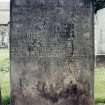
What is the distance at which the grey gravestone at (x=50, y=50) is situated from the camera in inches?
277

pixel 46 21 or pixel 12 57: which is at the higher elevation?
pixel 46 21

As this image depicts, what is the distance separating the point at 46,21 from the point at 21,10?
45cm

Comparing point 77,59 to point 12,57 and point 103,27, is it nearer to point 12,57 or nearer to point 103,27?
point 12,57

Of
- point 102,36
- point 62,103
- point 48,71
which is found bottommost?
point 62,103

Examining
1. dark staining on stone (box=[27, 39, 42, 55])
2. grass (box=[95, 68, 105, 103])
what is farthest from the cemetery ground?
dark staining on stone (box=[27, 39, 42, 55])

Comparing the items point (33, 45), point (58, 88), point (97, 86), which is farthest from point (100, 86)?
point (33, 45)

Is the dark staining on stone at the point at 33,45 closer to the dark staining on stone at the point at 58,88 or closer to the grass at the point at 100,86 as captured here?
the dark staining on stone at the point at 58,88

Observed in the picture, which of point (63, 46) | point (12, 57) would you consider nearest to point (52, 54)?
point (63, 46)

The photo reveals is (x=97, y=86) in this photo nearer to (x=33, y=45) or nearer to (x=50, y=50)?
(x=50, y=50)

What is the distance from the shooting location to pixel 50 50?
7148 millimetres

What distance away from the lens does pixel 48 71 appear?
282 inches

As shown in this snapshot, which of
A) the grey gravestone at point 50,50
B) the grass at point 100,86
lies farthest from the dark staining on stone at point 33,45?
the grass at point 100,86

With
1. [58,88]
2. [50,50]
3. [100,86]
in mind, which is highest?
[50,50]

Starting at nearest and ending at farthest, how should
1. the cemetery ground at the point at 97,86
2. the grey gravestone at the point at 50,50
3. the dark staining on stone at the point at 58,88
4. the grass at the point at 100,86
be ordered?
the grey gravestone at the point at 50,50
the dark staining on stone at the point at 58,88
the cemetery ground at the point at 97,86
the grass at the point at 100,86
